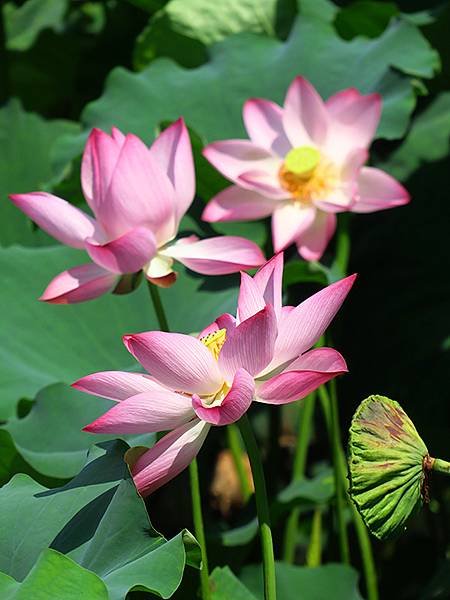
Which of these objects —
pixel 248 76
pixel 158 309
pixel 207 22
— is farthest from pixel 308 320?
pixel 207 22

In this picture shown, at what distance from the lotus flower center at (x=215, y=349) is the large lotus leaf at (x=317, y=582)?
1.65 ft

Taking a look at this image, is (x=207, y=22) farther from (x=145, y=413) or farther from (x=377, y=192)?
(x=145, y=413)

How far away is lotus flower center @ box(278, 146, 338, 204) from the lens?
1330mm

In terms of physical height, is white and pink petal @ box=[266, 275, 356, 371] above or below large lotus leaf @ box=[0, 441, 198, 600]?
above

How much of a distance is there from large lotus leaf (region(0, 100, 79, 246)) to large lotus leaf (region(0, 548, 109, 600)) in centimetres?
109

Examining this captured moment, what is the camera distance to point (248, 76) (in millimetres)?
1616

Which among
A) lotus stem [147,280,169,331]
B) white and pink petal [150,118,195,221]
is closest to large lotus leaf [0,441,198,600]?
lotus stem [147,280,169,331]

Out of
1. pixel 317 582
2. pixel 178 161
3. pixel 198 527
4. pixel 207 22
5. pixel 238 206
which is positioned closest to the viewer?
pixel 198 527

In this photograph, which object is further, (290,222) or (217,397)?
(290,222)

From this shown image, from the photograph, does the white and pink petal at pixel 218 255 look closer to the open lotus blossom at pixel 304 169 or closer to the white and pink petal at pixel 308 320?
the open lotus blossom at pixel 304 169

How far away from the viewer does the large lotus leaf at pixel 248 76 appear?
157 centimetres

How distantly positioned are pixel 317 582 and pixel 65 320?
44 centimetres

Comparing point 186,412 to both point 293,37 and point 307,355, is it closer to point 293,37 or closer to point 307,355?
point 307,355

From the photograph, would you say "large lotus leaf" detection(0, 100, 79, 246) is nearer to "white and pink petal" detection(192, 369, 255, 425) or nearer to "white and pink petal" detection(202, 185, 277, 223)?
"white and pink petal" detection(202, 185, 277, 223)
